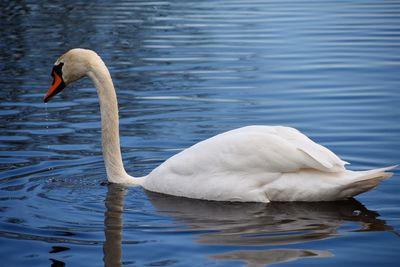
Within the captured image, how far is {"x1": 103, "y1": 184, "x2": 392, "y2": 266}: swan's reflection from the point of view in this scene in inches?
281

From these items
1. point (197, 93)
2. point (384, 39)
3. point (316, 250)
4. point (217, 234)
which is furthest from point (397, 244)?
point (384, 39)

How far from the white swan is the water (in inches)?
5.4

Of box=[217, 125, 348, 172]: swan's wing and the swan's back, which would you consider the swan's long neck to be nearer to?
the swan's back

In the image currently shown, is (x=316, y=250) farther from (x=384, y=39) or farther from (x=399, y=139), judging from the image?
(x=384, y=39)

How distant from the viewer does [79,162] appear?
10.5m

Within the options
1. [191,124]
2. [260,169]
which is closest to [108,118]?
[260,169]

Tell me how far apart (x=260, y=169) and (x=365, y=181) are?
92cm

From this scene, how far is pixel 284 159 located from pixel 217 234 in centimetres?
104

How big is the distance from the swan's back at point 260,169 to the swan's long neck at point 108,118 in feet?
2.86

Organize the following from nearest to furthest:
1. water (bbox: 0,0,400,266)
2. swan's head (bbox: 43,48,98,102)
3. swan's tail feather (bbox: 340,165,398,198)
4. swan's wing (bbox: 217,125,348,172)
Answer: water (bbox: 0,0,400,266), swan's tail feather (bbox: 340,165,398,198), swan's wing (bbox: 217,125,348,172), swan's head (bbox: 43,48,98,102)

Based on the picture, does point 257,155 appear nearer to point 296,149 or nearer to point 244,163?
point 244,163

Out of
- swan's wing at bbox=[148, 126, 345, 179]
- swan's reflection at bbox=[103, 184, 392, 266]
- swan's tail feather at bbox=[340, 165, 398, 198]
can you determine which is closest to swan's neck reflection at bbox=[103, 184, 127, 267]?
swan's reflection at bbox=[103, 184, 392, 266]

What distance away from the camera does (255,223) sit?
7.99 metres

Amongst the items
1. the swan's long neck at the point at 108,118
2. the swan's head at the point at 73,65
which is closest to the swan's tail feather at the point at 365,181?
the swan's long neck at the point at 108,118
